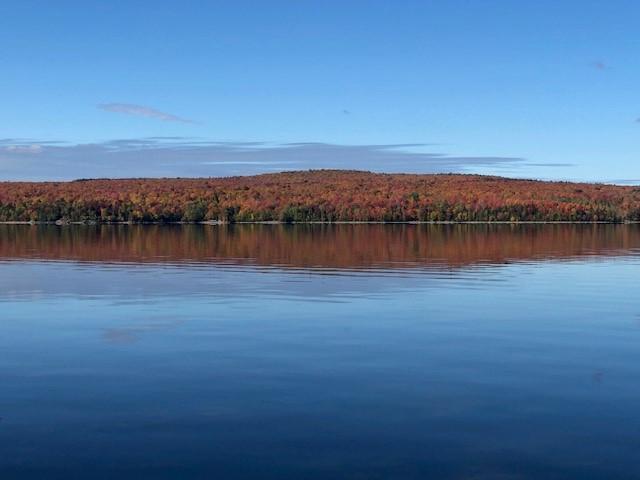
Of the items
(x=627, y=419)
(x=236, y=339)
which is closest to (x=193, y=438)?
(x=627, y=419)

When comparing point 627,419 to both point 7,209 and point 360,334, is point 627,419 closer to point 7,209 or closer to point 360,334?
point 360,334

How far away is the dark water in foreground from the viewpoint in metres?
12.4

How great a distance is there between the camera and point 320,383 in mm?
17016

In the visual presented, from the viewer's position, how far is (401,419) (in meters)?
14.4

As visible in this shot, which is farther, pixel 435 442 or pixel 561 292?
pixel 561 292

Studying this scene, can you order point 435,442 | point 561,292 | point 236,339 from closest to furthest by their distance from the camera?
point 435,442 < point 236,339 < point 561,292

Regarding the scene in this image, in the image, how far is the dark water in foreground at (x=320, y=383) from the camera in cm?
1243

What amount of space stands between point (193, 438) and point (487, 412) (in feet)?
16.7

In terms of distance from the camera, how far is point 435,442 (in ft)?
43.1

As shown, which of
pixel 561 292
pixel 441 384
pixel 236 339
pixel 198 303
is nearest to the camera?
pixel 441 384

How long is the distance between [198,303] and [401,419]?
17.3m

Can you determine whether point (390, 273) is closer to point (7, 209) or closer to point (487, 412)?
point (487, 412)

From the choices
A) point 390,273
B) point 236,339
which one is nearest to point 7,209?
point 390,273

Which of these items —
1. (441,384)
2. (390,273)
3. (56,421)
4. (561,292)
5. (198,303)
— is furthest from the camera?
(390,273)
